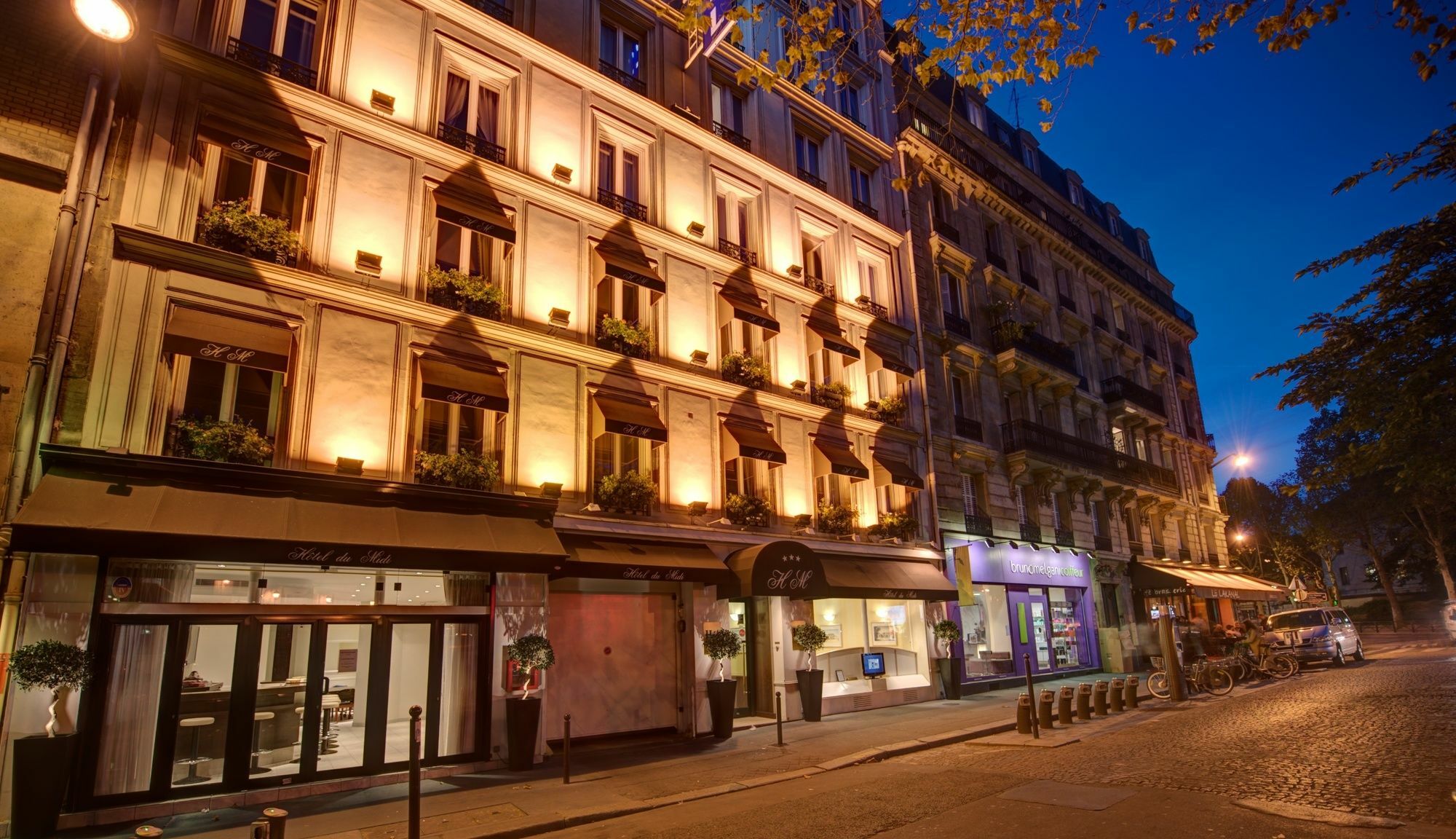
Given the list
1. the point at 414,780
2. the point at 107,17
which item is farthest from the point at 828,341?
the point at 107,17

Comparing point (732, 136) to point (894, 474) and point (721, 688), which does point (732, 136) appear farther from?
point (721, 688)

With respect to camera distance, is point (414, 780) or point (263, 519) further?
point (263, 519)

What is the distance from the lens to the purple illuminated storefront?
22.5m

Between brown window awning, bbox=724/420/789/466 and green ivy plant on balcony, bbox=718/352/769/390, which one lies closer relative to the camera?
brown window awning, bbox=724/420/789/466

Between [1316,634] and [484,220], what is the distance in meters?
28.2

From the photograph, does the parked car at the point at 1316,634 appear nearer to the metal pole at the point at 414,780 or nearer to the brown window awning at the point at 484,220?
the brown window awning at the point at 484,220

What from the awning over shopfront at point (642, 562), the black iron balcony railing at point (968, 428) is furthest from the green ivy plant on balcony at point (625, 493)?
the black iron balcony railing at point (968, 428)

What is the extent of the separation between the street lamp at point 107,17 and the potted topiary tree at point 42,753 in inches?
276

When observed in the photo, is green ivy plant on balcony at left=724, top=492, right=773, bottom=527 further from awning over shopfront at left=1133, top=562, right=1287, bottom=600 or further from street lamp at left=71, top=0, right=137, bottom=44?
awning over shopfront at left=1133, top=562, right=1287, bottom=600

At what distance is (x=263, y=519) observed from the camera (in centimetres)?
1026

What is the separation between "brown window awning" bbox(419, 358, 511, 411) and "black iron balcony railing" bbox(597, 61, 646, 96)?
27.7 ft

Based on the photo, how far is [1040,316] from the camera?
29781 millimetres

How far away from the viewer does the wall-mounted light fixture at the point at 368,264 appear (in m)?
12.9

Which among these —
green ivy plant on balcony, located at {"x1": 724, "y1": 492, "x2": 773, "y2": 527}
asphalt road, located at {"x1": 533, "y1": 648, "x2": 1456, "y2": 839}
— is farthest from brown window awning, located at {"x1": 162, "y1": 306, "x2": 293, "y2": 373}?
green ivy plant on balcony, located at {"x1": 724, "y1": 492, "x2": 773, "y2": 527}
